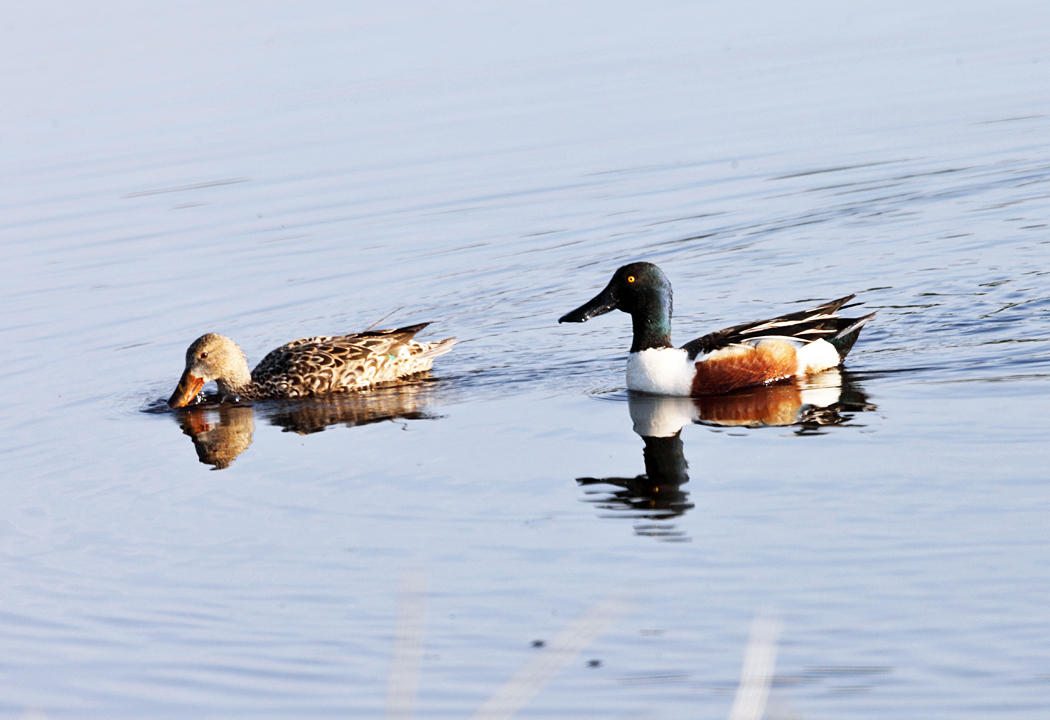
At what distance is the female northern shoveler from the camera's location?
1182 centimetres

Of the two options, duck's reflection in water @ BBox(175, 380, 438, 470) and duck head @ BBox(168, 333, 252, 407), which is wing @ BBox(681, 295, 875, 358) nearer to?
duck's reflection in water @ BBox(175, 380, 438, 470)

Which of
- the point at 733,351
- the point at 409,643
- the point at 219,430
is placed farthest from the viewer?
the point at 219,430

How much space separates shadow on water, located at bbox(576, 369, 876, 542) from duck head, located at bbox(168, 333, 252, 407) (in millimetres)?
3099

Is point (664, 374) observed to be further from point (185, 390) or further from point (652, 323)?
point (185, 390)

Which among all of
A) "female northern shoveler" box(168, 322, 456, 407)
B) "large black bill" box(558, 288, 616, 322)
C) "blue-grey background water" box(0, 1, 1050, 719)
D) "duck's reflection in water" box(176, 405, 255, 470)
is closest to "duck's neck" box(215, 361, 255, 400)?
"female northern shoveler" box(168, 322, 456, 407)

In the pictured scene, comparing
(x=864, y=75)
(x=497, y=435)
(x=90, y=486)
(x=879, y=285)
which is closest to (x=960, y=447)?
(x=497, y=435)

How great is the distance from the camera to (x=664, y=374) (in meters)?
11.1

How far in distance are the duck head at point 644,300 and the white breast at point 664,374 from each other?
235 millimetres

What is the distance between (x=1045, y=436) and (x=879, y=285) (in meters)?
4.27

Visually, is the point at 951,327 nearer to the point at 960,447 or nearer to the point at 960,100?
the point at 960,447

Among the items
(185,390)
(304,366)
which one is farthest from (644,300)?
(185,390)

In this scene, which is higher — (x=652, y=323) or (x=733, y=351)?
(x=652, y=323)

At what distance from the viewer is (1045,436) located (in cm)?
884

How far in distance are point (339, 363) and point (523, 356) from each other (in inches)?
57.3
